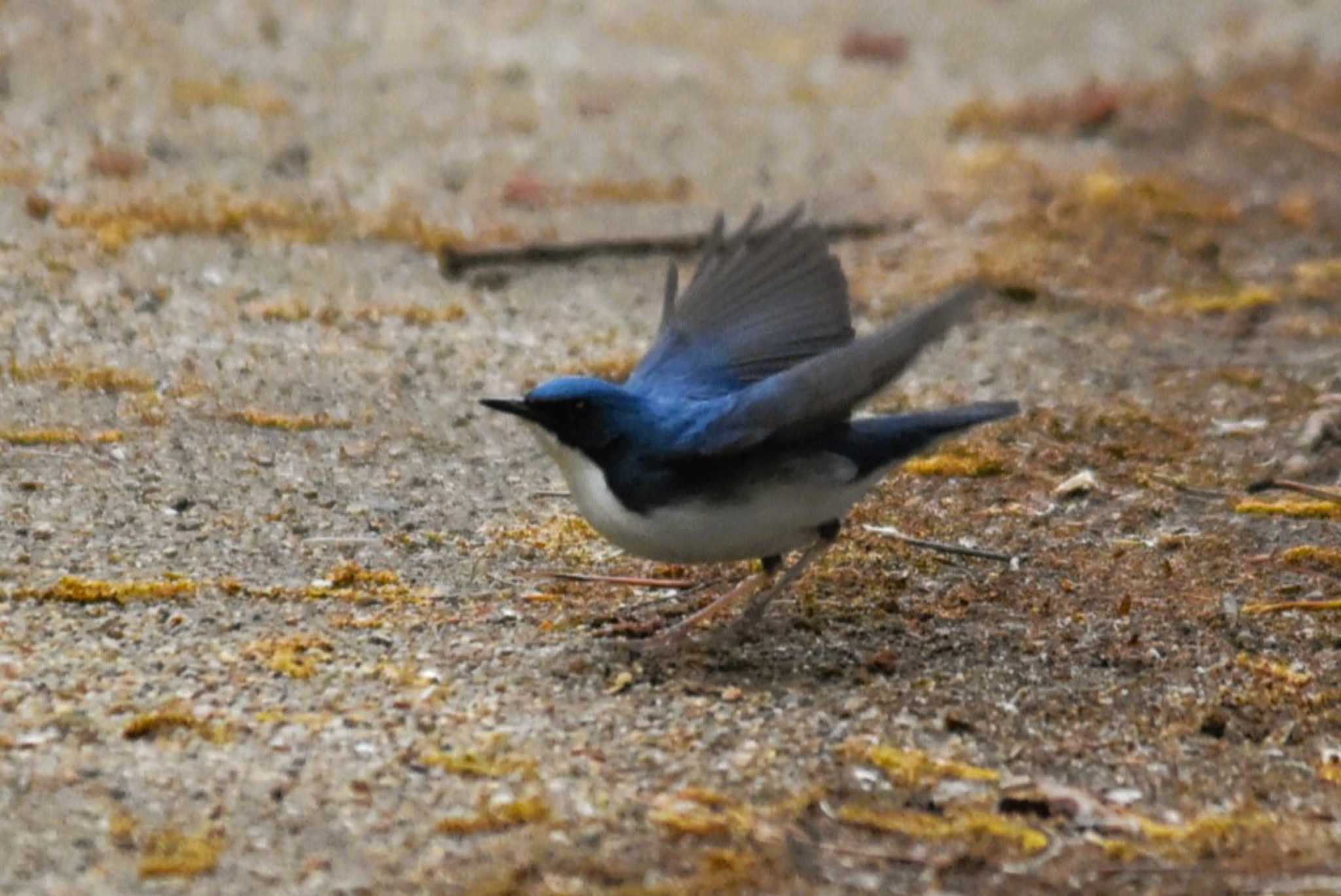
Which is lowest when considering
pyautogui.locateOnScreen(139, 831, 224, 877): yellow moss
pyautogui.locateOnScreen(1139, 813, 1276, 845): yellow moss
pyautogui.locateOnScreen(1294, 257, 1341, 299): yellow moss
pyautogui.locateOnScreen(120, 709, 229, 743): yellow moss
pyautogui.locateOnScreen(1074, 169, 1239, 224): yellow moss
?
pyautogui.locateOnScreen(139, 831, 224, 877): yellow moss

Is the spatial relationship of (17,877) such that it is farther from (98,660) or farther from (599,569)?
(599,569)

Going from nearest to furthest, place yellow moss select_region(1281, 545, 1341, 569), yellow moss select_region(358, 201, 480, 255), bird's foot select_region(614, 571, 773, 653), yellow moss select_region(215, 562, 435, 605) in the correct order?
1. bird's foot select_region(614, 571, 773, 653)
2. yellow moss select_region(215, 562, 435, 605)
3. yellow moss select_region(1281, 545, 1341, 569)
4. yellow moss select_region(358, 201, 480, 255)

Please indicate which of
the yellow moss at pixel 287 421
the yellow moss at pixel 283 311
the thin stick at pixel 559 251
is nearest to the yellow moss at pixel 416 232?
the thin stick at pixel 559 251

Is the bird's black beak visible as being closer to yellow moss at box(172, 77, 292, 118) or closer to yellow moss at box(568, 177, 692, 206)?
yellow moss at box(568, 177, 692, 206)

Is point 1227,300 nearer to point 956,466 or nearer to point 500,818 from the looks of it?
point 956,466

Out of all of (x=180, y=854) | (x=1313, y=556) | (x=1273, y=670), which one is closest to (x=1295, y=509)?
(x=1313, y=556)

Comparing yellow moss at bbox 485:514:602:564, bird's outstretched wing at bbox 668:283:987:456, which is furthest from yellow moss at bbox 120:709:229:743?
yellow moss at bbox 485:514:602:564

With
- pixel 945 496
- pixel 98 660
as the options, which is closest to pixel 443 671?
pixel 98 660
